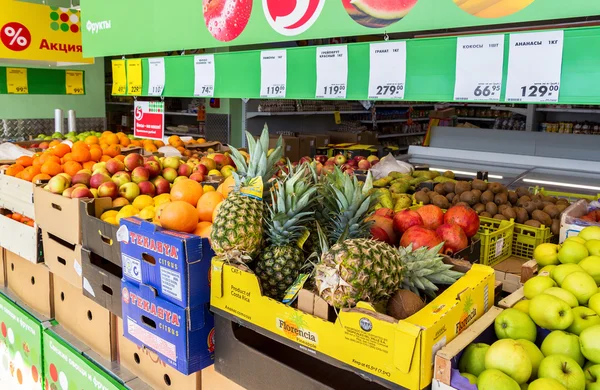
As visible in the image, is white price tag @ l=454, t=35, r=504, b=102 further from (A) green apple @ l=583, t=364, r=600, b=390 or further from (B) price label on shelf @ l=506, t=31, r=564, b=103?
(A) green apple @ l=583, t=364, r=600, b=390

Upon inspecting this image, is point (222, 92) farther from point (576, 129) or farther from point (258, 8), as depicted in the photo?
point (576, 129)

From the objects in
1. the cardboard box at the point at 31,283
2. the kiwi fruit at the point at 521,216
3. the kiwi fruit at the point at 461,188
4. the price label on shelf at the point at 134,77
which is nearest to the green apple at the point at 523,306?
the kiwi fruit at the point at 521,216

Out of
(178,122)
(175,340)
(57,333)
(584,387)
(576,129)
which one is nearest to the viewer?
(584,387)

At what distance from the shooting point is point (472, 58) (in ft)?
5.53

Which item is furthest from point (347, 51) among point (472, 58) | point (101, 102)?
point (101, 102)

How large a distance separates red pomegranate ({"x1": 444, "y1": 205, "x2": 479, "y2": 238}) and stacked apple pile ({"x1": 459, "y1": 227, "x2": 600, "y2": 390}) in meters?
0.42

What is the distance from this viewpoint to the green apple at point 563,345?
1.26m

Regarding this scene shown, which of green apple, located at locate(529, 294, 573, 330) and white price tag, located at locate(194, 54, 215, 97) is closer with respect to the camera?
green apple, located at locate(529, 294, 573, 330)

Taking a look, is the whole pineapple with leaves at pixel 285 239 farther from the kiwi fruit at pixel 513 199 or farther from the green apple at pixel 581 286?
the kiwi fruit at pixel 513 199

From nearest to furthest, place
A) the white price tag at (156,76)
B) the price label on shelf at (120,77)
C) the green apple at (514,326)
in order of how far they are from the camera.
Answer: the green apple at (514,326) → the white price tag at (156,76) → the price label on shelf at (120,77)

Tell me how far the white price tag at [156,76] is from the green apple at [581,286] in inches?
95.7

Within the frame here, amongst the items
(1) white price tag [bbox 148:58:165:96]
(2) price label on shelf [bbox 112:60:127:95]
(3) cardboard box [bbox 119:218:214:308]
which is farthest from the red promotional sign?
(3) cardboard box [bbox 119:218:214:308]

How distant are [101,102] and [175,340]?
6.61m

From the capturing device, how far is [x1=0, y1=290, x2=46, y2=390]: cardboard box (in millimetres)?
2795
